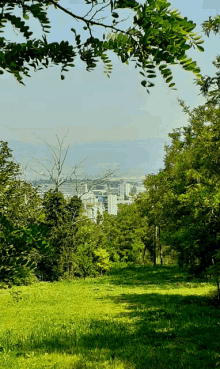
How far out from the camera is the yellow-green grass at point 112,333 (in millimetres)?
5082

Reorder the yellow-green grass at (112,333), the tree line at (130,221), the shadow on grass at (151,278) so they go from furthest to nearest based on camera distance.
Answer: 1. the shadow on grass at (151,278)
2. the yellow-green grass at (112,333)
3. the tree line at (130,221)

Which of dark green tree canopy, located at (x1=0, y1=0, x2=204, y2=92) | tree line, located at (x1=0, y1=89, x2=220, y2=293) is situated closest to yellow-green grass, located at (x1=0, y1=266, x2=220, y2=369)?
tree line, located at (x1=0, y1=89, x2=220, y2=293)

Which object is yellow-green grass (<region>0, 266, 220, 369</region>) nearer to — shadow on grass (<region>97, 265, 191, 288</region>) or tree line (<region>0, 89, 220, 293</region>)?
tree line (<region>0, 89, 220, 293</region>)

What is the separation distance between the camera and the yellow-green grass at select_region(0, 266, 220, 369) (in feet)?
16.7

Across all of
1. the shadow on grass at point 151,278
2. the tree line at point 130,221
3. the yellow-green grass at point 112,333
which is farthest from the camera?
the shadow on grass at point 151,278

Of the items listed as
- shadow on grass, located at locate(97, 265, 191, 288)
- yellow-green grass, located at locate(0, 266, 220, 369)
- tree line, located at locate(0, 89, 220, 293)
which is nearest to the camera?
tree line, located at locate(0, 89, 220, 293)

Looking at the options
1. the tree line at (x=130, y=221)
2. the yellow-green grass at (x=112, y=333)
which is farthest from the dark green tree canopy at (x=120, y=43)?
the yellow-green grass at (x=112, y=333)

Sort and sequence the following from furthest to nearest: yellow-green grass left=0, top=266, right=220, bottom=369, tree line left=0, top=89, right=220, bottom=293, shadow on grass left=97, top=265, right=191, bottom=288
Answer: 1. shadow on grass left=97, top=265, right=191, bottom=288
2. yellow-green grass left=0, top=266, right=220, bottom=369
3. tree line left=0, top=89, right=220, bottom=293

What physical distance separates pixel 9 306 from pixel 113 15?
37.5 ft

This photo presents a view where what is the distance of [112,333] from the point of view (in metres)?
6.64

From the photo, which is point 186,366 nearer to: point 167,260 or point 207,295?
point 207,295

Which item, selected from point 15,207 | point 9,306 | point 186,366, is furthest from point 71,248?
point 186,366

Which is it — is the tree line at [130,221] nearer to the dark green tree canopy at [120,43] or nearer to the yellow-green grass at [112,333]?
the dark green tree canopy at [120,43]

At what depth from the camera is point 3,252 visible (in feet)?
3.59
